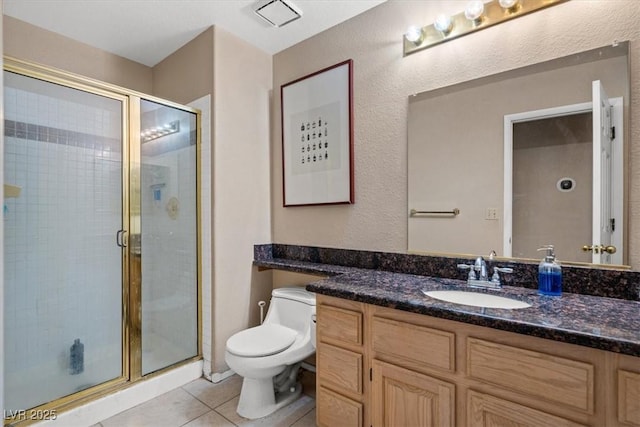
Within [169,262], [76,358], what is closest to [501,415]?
[169,262]

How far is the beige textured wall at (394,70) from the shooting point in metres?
1.34

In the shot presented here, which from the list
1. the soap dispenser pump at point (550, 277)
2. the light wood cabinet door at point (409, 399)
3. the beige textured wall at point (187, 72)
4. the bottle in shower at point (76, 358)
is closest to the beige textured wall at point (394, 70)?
the soap dispenser pump at point (550, 277)

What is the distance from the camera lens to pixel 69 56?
7.63 feet

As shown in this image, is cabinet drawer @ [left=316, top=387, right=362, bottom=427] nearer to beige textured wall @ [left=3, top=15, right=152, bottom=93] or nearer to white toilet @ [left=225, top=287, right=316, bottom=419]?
white toilet @ [left=225, top=287, right=316, bottom=419]

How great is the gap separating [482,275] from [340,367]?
2.64 ft

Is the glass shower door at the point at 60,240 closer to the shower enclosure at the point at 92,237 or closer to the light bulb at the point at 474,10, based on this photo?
the shower enclosure at the point at 92,237

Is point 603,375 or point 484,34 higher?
point 484,34

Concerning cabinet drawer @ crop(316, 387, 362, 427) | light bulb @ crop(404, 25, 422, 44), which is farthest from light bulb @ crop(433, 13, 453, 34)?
cabinet drawer @ crop(316, 387, 362, 427)

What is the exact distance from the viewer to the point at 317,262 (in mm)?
2291

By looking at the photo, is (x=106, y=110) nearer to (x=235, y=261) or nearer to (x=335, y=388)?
(x=235, y=261)

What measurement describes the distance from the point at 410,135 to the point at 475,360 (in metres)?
1.23

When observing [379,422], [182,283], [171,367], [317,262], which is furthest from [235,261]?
[379,422]

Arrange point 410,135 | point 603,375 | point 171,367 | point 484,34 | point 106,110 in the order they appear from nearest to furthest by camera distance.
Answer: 1. point 603,375
2. point 484,34
3. point 410,135
4. point 106,110
5. point 171,367

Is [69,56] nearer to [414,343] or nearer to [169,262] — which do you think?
[169,262]
